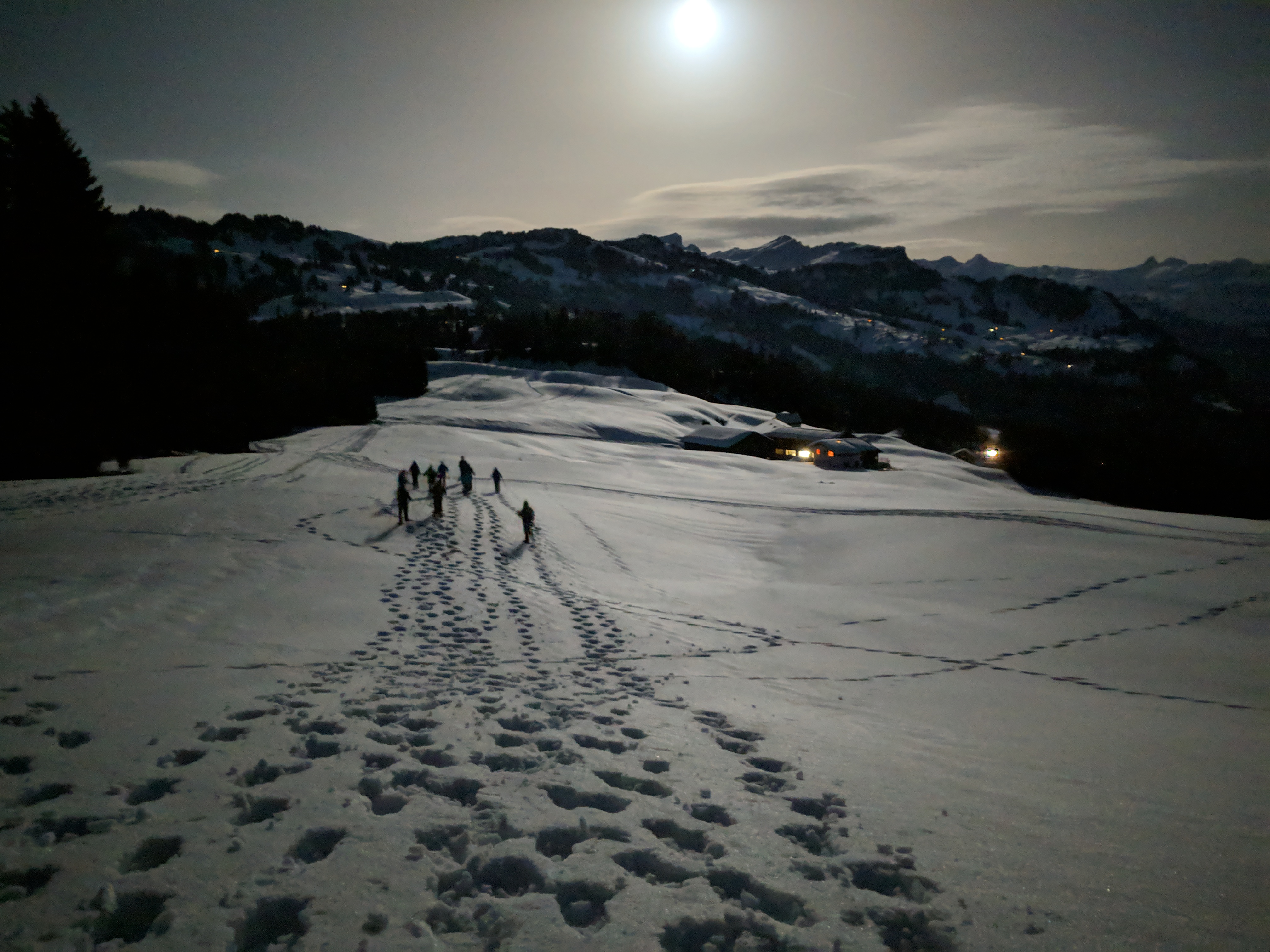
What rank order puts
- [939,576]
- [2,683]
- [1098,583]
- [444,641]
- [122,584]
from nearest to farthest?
1. [2,683]
2. [444,641]
3. [122,584]
4. [1098,583]
5. [939,576]

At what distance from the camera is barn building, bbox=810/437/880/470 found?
6384 cm

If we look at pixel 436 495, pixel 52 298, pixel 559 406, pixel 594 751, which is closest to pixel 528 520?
pixel 436 495

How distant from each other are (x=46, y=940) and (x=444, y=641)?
241 inches

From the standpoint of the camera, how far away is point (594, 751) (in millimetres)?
5395

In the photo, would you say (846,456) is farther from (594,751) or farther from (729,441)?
(594,751)

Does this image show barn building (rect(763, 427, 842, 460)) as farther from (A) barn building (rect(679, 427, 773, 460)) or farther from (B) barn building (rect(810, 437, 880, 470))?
(B) barn building (rect(810, 437, 880, 470))

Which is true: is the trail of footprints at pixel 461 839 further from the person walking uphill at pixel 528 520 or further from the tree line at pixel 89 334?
the tree line at pixel 89 334

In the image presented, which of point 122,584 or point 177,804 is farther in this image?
point 122,584

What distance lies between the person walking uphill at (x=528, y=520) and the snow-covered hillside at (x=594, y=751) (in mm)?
2002

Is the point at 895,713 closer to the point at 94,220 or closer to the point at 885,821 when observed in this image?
the point at 885,821

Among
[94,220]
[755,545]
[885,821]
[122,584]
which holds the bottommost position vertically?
[755,545]

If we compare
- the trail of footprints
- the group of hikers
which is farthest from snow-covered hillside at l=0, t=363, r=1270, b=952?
the group of hikers

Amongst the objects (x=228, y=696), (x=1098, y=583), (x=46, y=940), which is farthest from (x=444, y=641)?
(x=1098, y=583)

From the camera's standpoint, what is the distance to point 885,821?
4.53m
